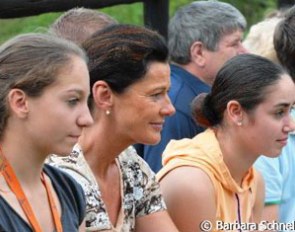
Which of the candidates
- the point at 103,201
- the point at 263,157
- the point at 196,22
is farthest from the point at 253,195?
the point at 196,22

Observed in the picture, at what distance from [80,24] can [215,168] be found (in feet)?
3.34

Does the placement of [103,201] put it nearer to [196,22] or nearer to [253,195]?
[253,195]

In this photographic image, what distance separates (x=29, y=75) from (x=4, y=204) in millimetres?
395

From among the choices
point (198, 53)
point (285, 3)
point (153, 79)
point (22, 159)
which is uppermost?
point (285, 3)

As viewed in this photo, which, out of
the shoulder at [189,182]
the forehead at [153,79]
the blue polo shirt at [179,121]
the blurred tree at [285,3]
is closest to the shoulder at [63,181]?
the forehead at [153,79]

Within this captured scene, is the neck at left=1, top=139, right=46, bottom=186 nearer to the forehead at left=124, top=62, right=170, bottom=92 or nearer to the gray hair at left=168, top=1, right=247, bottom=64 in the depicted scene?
the forehead at left=124, top=62, right=170, bottom=92

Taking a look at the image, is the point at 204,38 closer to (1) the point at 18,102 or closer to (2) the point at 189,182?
(2) the point at 189,182

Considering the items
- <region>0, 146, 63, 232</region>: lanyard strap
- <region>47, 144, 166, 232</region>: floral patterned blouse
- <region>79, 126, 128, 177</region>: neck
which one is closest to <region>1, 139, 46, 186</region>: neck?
<region>0, 146, 63, 232</region>: lanyard strap

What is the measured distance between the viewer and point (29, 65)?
305 cm

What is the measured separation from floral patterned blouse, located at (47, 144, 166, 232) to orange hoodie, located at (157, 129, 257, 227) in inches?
12.0

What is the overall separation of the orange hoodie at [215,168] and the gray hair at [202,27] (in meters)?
1.24

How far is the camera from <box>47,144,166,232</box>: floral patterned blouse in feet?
11.7

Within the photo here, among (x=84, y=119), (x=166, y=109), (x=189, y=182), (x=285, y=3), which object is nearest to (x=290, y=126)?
(x=189, y=182)

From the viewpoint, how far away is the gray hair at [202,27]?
17.8 feet
